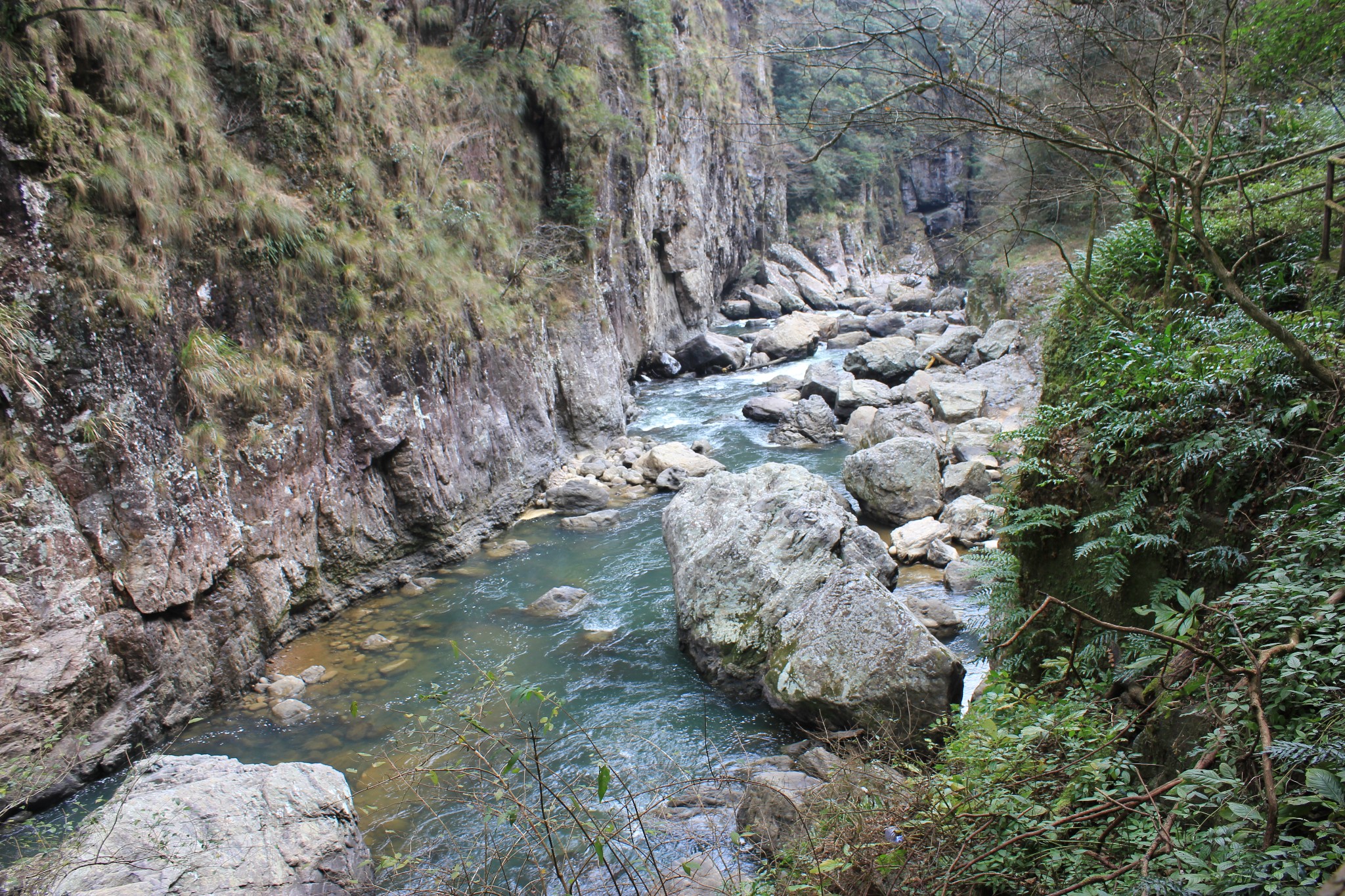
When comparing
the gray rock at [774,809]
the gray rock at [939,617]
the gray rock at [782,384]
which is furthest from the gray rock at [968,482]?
the gray rock at [782,384]

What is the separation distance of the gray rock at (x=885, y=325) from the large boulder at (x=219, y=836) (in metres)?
23.1

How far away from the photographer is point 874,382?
1662cm

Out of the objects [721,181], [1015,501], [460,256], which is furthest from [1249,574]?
[721,181]

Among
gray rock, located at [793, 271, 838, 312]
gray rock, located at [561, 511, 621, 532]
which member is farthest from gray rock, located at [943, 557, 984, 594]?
gray rock, located at [793, 271, 838, 312]

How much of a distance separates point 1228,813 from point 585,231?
46.1 ft

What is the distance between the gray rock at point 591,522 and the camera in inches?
389

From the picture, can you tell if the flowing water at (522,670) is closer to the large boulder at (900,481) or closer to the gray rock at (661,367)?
the large boulder at (900,481)

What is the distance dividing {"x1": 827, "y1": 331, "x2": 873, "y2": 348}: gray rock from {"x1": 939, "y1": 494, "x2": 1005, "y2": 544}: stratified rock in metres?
14.9

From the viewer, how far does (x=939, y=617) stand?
6449 millimetres

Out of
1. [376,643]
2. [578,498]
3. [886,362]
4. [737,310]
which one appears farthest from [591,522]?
[737,310]

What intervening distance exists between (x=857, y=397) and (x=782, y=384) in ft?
9.36

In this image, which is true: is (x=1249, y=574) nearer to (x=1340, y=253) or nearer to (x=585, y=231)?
(x=1340, y=253)

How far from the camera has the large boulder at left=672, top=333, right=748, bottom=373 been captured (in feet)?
67.3

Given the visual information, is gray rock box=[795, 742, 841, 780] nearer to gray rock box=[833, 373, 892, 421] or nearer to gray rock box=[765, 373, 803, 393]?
gray rock box=[833, 373, 892, 421]
